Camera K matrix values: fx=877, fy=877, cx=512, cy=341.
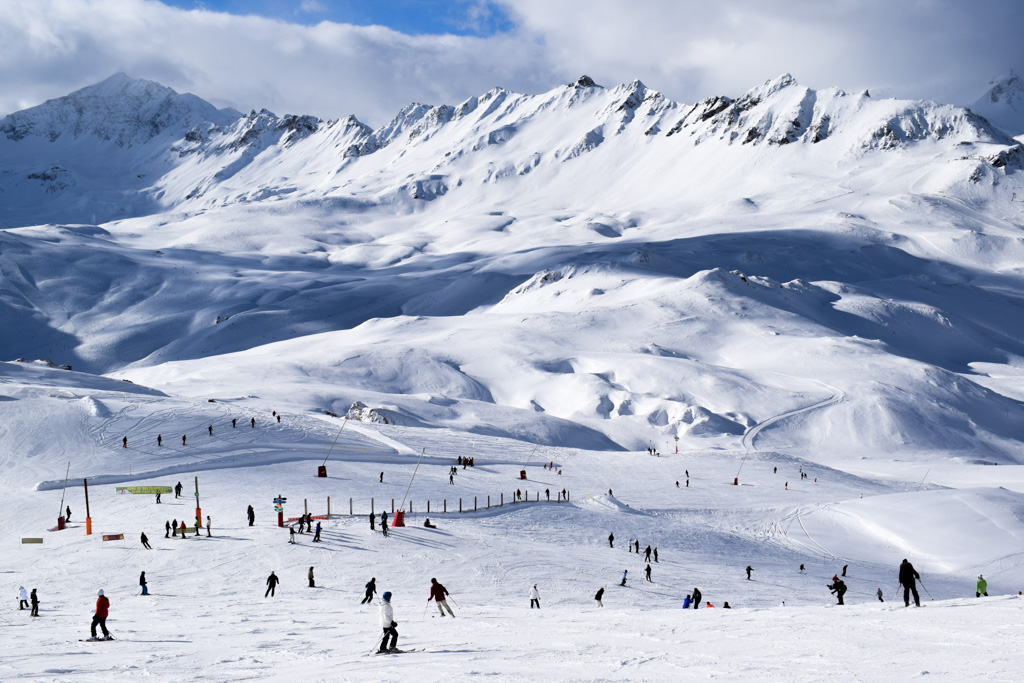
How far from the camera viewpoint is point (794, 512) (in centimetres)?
5819

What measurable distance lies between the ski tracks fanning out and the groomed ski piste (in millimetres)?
13759

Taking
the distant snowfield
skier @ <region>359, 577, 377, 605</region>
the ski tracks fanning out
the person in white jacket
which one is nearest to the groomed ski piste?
the distant snowfield

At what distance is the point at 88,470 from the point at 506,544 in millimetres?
31915

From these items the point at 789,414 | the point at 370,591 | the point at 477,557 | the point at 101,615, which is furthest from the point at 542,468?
the point at 101,615

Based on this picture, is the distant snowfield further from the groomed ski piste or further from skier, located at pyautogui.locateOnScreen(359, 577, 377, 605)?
skier, located at pyautogui.locateOnScreen(359, 577, 377, 605)

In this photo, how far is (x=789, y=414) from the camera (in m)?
100

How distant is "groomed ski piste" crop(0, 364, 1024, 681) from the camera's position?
19.2 meters

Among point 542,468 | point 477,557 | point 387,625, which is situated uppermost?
point 542,468

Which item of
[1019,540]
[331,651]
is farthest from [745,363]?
[331,651]

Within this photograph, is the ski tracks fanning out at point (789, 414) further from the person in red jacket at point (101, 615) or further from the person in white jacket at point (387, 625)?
the person in red jacket at point (101, 615)

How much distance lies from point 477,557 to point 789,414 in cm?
6880

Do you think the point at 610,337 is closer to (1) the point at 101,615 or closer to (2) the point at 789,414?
(2) the point at 789,414

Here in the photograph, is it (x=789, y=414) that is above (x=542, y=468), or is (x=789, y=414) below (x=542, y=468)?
above

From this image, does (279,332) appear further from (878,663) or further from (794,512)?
(878,663)
